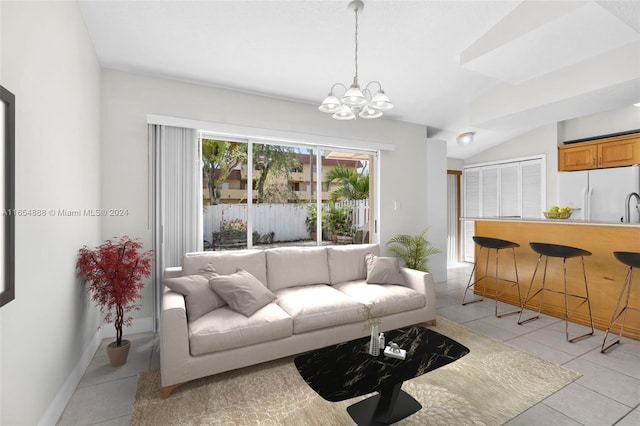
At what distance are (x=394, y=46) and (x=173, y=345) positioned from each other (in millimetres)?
3352

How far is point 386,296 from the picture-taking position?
3131mm

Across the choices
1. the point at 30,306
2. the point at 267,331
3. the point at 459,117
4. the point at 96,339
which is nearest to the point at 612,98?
the point at 459,117

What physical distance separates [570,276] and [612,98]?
205cm

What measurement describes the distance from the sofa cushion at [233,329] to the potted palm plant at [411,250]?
8.71 ft

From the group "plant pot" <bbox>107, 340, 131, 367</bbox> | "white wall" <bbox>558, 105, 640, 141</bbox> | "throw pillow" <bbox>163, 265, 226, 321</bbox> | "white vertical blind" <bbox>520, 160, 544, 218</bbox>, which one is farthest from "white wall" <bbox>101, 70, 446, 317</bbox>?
"white wall" <bbox>558, 105, 640, 141</bbox>

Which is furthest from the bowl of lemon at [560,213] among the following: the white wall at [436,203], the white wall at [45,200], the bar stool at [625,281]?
the white wall at [45,200]

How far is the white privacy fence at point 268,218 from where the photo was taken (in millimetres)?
3730

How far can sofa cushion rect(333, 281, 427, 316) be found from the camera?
304cm

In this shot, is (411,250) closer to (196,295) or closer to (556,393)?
(556,393)

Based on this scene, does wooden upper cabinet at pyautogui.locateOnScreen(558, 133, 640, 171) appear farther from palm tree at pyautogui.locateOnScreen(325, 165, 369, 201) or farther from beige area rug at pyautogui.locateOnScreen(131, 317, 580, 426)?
beige area rug at pyautogui.locateOnScreen(131, 317, 580, 426)

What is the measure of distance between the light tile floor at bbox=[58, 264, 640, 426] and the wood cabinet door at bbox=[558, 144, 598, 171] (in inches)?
126

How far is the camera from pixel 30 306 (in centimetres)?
160

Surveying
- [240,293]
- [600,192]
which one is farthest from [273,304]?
[600,192]

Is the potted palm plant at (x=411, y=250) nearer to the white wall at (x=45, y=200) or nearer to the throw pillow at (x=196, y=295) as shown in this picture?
the throw pillow at (x=196, y=295)
